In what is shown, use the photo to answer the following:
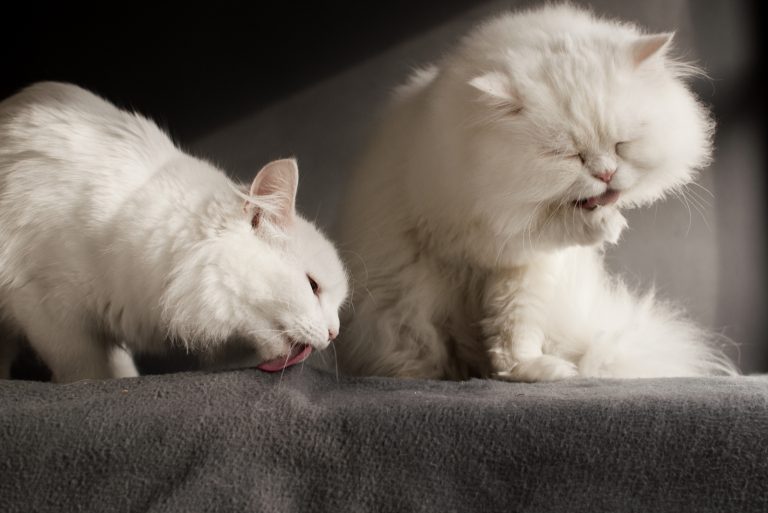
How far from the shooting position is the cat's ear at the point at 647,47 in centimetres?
135

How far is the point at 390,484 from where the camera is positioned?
0.99 m

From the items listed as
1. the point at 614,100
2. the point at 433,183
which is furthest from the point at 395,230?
the point at 614,100

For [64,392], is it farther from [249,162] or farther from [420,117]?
[249,162]

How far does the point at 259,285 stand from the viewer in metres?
1.21

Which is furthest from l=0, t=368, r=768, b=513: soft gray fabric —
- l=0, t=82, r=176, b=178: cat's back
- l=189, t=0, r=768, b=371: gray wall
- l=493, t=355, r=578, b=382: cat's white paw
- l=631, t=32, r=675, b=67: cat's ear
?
l=189, t=0, r=768, b=371: gray wall

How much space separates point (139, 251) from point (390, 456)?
567 millimetres

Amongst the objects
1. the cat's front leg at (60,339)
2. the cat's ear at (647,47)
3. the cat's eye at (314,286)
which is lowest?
the cat's front leg at (60,339)

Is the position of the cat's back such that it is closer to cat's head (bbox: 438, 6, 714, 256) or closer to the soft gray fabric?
the soft gray fabric

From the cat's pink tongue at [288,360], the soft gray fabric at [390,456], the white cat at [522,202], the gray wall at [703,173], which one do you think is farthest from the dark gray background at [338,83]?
the soft gray fabric at [390,456]

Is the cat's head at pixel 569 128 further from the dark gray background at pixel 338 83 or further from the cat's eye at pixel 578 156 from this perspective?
the dark gray background at pixel 338 83

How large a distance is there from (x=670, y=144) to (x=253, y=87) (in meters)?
1.15

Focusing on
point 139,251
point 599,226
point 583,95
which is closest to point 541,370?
point 599,226

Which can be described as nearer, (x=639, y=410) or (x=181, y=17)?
(x=639, y=410)

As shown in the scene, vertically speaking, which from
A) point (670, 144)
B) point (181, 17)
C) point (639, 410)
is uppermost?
point (181, 17)
